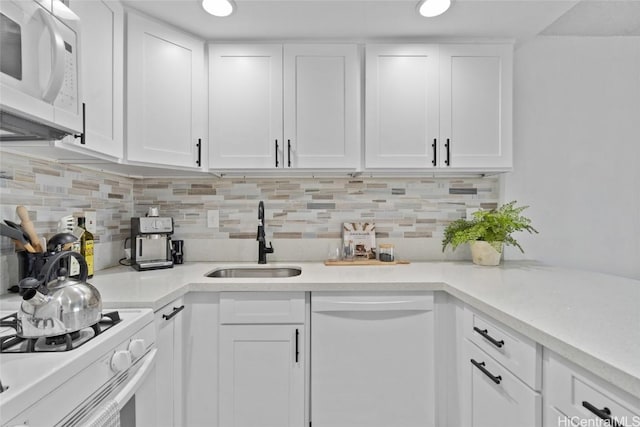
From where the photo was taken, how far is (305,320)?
155cm

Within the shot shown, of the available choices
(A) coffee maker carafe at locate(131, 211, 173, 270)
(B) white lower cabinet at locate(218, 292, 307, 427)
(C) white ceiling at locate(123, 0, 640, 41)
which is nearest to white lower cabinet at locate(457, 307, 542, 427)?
(B) white lower cabinet at locate(218, 292, 307, 427)

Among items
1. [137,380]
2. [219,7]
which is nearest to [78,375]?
[137,380]

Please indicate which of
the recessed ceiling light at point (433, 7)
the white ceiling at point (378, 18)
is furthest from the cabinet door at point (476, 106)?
the recessed ceiling light at point (433, 7)

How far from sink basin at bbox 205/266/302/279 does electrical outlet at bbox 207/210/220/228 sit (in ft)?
1.13

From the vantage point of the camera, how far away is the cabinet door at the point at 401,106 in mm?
1851

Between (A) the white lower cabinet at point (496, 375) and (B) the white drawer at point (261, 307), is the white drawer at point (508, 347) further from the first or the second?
(B) the white drawer at point (261, 307)

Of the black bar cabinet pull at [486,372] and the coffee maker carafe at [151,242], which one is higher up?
the coffee maker carafe at [151,242]

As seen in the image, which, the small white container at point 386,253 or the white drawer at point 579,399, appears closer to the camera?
the white drawer at point 579,399

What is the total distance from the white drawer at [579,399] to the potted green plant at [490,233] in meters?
0.99

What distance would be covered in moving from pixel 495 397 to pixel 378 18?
181cm

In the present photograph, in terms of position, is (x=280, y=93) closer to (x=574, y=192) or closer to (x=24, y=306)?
(x=24, y=306)

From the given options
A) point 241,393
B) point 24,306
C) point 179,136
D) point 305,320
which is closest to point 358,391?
point 305,320

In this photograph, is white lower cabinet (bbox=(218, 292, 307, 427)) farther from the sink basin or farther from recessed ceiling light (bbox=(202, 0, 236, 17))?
recessed ceiling light (bbox=(202, 0, 236, 17))

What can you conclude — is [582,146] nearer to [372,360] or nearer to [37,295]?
[372,360]
